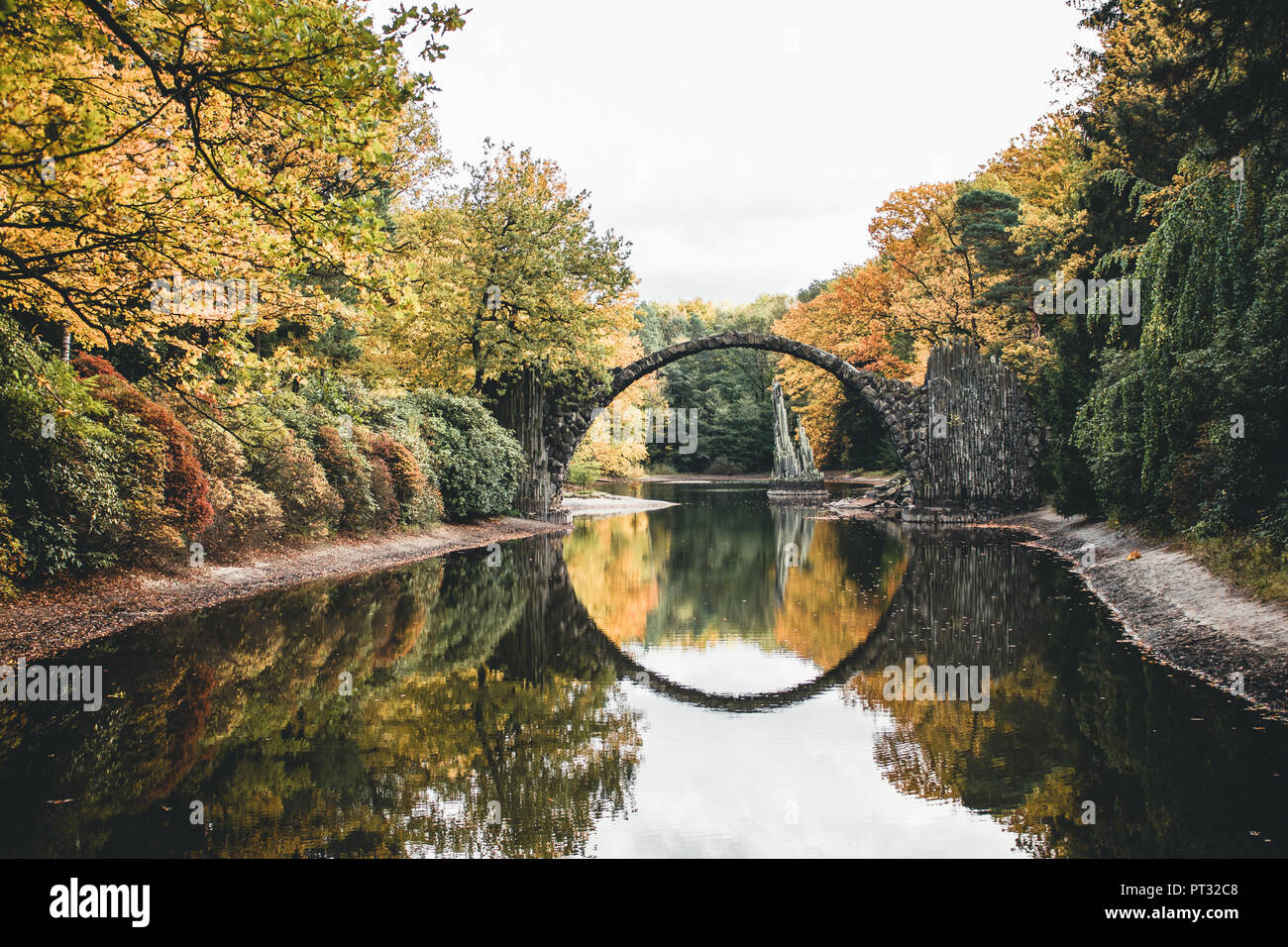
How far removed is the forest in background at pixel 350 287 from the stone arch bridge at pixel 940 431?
3.79 feet

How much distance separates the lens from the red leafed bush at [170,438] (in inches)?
456

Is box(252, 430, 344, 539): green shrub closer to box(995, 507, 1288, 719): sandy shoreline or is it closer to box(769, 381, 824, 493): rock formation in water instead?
box(995, 507, 1288, 719): sandy shoreline

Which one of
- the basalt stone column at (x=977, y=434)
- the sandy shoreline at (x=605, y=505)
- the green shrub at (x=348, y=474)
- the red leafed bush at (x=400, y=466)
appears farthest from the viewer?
the sandy shoreline at (x=605, y=505)

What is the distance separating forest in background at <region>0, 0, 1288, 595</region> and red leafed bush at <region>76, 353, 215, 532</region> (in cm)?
4

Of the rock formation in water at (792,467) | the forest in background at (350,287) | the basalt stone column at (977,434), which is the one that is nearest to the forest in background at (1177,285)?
the forest in background at (350,287)

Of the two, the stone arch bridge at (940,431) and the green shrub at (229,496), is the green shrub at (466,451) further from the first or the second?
the green shrub at (229,496)

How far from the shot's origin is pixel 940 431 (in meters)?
26.7

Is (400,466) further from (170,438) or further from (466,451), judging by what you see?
(170,438)

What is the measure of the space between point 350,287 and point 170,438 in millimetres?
4575

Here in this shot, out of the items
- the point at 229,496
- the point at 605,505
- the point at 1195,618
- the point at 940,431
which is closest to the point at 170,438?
the point at 229,496

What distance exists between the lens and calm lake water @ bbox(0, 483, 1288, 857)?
15.8 ft

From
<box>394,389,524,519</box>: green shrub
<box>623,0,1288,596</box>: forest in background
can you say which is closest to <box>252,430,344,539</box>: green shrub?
<box>394,389,524,519</box>: green shrub

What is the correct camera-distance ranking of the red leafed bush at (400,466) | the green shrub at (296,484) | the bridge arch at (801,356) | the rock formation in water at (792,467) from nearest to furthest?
1. the green shrub at (296,484)
2. the red leafed bush at (400,466)
3. the bridge arch at (801,356)
4. the rock formation in water at (792,467)
